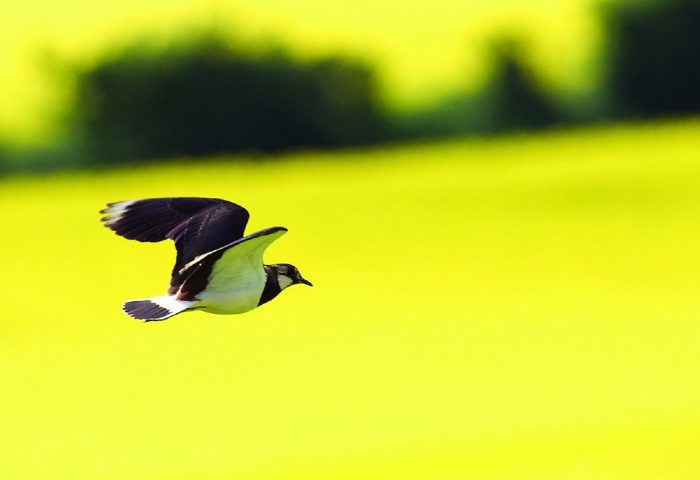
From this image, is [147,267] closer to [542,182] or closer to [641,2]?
[542,182]

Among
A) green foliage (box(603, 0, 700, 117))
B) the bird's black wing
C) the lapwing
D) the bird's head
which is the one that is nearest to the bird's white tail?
the lapwing

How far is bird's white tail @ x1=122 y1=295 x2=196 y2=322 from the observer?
4.88m

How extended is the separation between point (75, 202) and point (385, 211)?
2143 millimetres

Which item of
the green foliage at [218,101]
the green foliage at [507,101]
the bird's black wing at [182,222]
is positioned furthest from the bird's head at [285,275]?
the green foliage at [507,101]

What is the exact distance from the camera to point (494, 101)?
39.1 ft

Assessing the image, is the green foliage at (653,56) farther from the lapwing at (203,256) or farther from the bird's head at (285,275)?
the lapwing at (203,256)

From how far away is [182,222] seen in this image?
5363 mm

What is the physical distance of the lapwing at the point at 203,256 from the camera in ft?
16.5

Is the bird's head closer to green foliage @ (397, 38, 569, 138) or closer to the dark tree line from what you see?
the dark tree line

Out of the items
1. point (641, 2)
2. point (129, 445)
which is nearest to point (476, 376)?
point (129, 445)

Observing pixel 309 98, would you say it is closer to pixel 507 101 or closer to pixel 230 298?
pixel 507 101

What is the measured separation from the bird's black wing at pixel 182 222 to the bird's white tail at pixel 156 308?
0.11 m

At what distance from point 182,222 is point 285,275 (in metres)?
0.40

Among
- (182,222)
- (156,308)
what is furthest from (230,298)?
(182,222)
